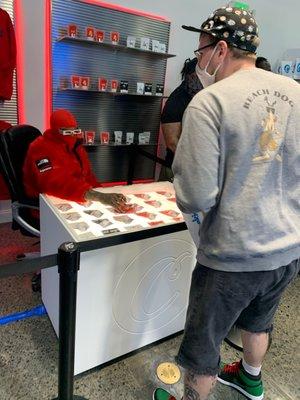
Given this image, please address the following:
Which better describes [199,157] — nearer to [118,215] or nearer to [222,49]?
[222,49]

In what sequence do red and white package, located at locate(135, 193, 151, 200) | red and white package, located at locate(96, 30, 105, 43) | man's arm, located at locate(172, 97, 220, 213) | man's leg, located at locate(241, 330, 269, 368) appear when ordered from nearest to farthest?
man's arm, located at locate(172, 97, 220, 213) → man's leg, located at locate(241, 330, 269, 368) → red and white package, located at locate(135, 193, 151, 200) → red and white package, located at locate(96, 30, 105, 43)

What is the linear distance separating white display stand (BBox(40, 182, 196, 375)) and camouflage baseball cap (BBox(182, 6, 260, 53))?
885mm

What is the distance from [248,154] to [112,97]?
2903 mm

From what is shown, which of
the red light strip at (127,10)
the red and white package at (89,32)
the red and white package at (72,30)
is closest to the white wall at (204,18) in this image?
the red light strip at (127,10)

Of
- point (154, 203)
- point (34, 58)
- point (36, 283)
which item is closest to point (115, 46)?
point (34, 58)

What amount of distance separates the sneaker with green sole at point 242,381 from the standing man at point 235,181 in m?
0.44

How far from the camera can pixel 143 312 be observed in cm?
160

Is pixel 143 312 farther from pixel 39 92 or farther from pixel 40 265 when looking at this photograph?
pixel 39 92

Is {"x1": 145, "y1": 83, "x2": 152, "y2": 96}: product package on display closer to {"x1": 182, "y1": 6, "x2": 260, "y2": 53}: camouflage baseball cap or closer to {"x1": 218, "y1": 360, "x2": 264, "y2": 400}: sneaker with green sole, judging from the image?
{"x1": 182, "y1": 6, "x2": 260, "y2": 53}: camouflage baseball cap

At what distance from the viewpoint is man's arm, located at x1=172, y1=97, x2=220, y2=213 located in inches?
33.7

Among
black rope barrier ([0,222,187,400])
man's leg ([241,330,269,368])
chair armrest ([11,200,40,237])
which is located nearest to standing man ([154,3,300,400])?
man's leg ([241,330,269,368])

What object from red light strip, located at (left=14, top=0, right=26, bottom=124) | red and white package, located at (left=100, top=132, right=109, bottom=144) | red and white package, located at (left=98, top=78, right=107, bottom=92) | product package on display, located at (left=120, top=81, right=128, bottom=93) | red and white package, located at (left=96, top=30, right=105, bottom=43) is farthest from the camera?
red and white package, located at (left=100, top=132, right=109, bottom=144)

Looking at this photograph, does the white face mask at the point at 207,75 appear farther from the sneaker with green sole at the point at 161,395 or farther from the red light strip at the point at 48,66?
the red light strip at the point at 48,66

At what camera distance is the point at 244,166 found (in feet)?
2.91
